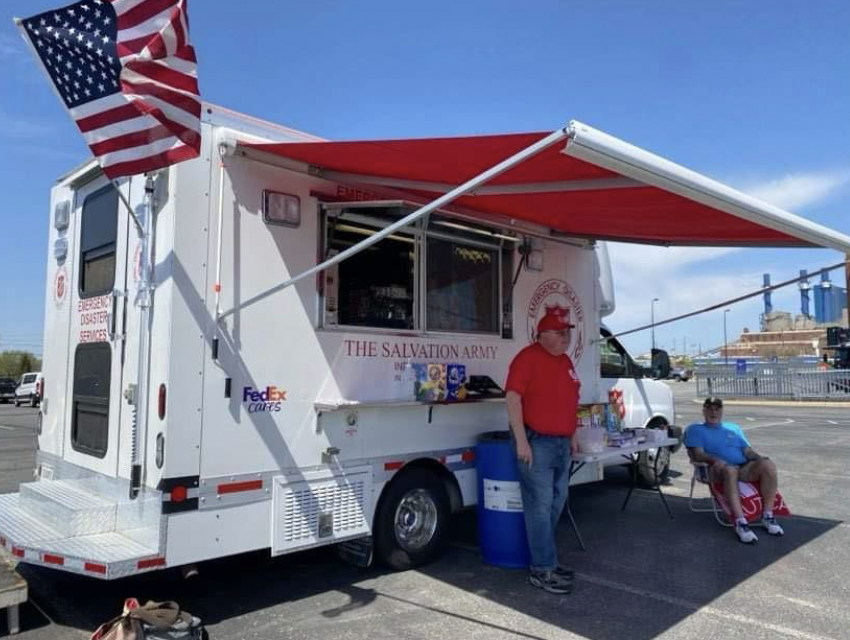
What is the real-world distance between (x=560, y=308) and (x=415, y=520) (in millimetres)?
2378

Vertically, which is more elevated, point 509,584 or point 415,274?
point 415,274

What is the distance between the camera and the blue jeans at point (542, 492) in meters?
4.57

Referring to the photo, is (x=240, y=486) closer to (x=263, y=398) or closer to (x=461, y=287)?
(x=263, y=398)

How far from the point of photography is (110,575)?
337 cm

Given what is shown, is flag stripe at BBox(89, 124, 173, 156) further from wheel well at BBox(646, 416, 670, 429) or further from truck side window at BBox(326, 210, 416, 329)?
wheel well at BBox(646, 416, 670, 429)

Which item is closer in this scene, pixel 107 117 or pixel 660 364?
pixel 107 117

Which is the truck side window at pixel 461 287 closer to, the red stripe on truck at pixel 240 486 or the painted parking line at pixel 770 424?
the red stripe on truck at pixel 240 486

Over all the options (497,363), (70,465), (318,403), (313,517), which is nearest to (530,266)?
(497,363)

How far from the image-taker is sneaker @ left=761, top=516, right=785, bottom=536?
5.90 metres

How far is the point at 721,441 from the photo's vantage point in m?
6.21

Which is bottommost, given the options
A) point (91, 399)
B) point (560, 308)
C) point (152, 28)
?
point (91, 399)

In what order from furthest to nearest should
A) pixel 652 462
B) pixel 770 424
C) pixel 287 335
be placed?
1. pixel 770 424
2. pixel 652 462
3. pixel 287 335

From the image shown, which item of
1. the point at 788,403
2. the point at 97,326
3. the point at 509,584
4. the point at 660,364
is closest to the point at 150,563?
the point at 97,326

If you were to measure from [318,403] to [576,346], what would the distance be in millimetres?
2976
